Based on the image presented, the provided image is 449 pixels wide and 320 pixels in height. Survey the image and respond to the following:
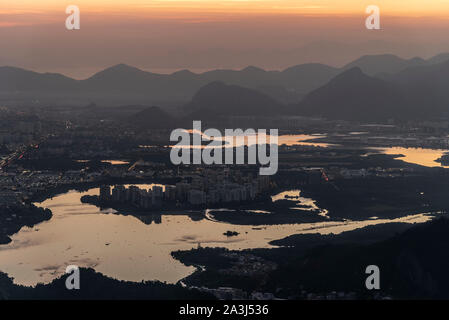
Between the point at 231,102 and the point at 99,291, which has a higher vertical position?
the point at 231,102

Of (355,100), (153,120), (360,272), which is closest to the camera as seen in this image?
(360,272)

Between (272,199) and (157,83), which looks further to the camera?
(157,83)

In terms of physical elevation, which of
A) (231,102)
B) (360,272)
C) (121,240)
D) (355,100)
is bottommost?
(121,240)

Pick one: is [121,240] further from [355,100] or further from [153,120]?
[355,100]

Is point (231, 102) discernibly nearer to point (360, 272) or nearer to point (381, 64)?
point (381, 64)

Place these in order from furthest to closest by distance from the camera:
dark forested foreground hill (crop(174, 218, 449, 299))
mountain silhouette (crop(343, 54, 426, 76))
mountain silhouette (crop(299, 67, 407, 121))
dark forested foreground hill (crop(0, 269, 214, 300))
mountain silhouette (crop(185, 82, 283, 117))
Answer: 1. mountain silhouette (crop(343, 54, 426, 76))
2. mountain silhouette (crop(185, 82, 283, 117))
3. mountain silhouette (crop(299, 67, 407, 121))
4. dark forested foreground hill (crop(174, 218, 449, 299))
5. dark forested foreground hill (crop(0, 269, 214, 300))

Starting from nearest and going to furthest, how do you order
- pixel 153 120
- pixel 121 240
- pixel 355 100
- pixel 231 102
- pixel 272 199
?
1. pixel 121 240
2. pixel 272 199
3. pixel 153 120
4. pixel 355 100
5. pixel 231 102

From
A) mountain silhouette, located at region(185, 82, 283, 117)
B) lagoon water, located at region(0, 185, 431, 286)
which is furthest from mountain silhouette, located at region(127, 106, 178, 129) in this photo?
lagoon water, located at region(0, 185, 431, 286)

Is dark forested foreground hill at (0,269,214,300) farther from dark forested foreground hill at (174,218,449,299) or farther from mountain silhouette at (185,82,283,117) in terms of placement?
mountain silhouette at (185,82,283,117)

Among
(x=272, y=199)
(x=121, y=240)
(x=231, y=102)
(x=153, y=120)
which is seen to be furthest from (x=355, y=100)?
(x=121, y=240)

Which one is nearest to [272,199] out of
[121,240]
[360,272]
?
[121,240]

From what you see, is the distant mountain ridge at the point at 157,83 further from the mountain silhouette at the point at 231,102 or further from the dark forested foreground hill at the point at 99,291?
the dark forested foreground hill at the point at 99,291

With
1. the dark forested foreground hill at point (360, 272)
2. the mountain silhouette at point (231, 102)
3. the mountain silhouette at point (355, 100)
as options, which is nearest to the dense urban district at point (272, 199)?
the dark forested foreground hill at point (360, 272)
